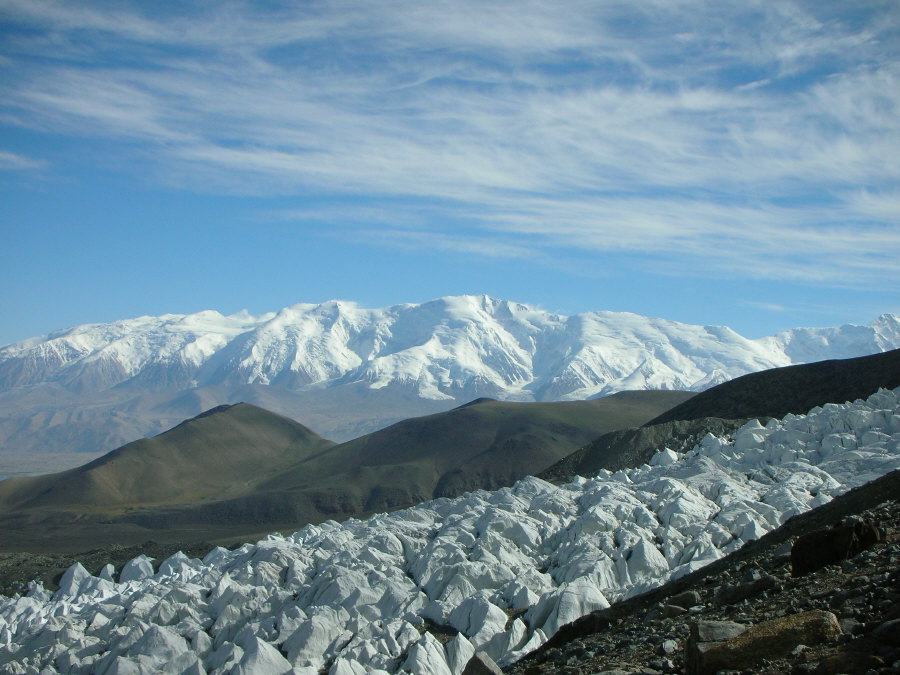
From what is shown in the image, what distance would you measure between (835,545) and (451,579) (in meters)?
27.7

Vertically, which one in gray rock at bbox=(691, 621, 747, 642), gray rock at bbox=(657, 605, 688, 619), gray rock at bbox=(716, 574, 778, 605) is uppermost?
gray rock at bbox=(691, 621, 747, 642)

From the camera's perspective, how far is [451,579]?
1698 inches

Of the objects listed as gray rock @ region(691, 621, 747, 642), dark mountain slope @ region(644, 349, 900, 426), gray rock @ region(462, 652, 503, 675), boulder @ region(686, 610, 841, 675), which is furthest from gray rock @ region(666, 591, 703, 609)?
dark mountain slope @ region(644, 349, 900, 426)

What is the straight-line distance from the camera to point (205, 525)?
556 feet

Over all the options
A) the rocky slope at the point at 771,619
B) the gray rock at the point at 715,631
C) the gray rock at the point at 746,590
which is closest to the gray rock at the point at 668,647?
the rocky slope at the point at 771,619

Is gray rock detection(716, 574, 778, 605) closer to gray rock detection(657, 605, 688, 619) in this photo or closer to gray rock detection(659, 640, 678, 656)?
gray rock detection(657, 605, 688, 619)

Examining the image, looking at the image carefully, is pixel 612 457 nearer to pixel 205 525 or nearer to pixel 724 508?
pixel 724 508

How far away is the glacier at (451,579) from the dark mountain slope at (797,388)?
4616 centimetres

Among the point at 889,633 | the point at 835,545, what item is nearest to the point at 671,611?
the point at 835,545

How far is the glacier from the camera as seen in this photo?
36.6 meters

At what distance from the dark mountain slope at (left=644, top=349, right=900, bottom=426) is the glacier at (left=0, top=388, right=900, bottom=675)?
46161 mm

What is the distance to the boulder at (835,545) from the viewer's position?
17547mm

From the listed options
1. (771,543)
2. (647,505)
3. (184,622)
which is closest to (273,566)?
(184,622)

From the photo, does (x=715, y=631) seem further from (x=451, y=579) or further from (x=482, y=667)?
(x=451, y=579)
